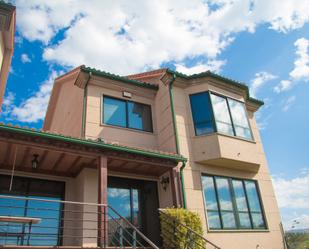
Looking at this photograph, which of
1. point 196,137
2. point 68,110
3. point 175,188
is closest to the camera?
point 175,188

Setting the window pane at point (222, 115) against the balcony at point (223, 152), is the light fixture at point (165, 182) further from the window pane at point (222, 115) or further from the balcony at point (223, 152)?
the window pane at point (222, 115)

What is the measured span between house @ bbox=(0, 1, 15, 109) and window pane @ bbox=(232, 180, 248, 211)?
A: 10468 mm

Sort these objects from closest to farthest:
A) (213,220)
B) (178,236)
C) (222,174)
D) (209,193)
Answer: (178,236) → (213,220) → (209,193) → (222,174)

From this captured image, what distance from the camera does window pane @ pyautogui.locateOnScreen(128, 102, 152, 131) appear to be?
39.5ft

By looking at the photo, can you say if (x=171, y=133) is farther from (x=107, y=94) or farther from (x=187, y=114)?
(x=107, y=94)

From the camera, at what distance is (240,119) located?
41.2ft

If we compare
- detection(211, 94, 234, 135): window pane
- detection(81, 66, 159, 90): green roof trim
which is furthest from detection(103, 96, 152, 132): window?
detection(211, 94, 234, 135): window pane

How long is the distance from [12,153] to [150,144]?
209 inches

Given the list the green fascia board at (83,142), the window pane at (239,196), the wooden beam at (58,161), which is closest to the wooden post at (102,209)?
the green fascia board at (83,142)

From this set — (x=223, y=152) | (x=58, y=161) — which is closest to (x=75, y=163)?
(x=58, y=161)

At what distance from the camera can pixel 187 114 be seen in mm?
11820

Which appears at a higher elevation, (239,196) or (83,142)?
(83,142)

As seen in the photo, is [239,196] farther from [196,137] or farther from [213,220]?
[196,137]

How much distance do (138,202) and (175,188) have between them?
1691 millimetres
